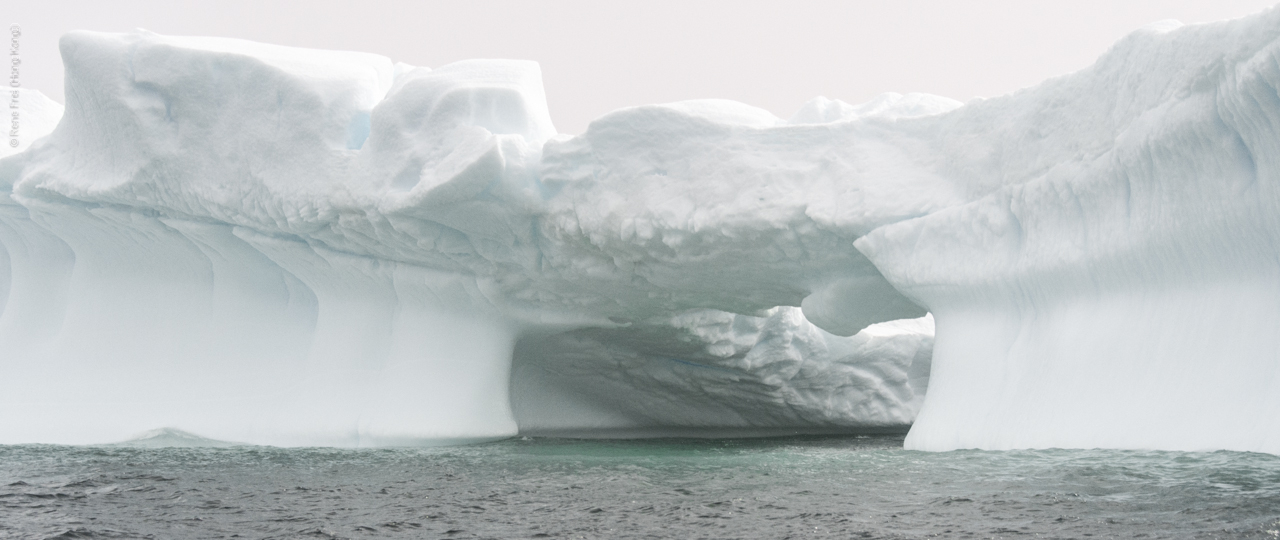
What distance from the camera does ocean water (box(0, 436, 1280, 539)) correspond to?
3617mm

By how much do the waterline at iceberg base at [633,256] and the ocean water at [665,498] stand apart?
24.0 inches

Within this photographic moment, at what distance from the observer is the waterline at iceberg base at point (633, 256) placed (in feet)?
15.7

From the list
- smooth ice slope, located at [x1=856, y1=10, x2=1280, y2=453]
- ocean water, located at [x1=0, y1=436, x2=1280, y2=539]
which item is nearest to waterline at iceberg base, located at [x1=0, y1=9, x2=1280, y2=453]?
smooth ice slope, located at [x1=856, y1=10, x2=1280, y2=453]

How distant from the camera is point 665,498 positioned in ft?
15.7

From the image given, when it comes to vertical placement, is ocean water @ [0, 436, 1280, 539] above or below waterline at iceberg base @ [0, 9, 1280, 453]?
below

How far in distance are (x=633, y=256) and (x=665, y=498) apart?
3.05 metres

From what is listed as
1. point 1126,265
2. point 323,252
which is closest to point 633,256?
point 323,252

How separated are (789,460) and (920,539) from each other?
3.51 metres

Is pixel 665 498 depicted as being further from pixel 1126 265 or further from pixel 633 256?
pixel 633 256

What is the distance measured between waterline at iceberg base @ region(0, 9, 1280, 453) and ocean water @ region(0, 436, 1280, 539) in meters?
0.61

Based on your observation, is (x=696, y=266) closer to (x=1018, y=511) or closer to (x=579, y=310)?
(x=579, y=310)

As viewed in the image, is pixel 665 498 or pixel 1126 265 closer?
pixel 665 498

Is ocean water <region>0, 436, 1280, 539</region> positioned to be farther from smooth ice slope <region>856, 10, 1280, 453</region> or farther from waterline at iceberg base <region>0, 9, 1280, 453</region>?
waterline at iceberg base <region>0, 9, 1280, 453</region>

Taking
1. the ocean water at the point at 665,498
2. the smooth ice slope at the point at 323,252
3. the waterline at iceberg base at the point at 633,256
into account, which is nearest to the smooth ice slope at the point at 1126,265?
the waterline at iceberg base at the point at 633,256
